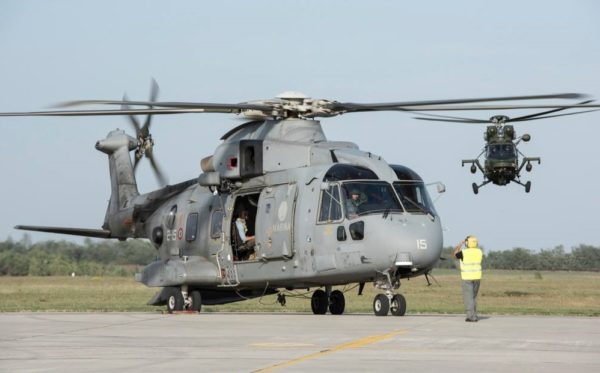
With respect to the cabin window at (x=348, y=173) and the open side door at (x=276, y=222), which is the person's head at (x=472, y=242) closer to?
the cabin window at (x=348, y=173)

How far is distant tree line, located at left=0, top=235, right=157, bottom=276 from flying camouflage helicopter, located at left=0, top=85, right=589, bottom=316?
1926 inches

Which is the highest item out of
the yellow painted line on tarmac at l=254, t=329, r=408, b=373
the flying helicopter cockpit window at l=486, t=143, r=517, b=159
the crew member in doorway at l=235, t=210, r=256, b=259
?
the flying helicopter cockpit window at l=486, t=143, r=517, b=159

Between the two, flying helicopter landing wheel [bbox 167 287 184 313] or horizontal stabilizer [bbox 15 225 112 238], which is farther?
horizontal stabilizer [bbox 15 225 112 238]

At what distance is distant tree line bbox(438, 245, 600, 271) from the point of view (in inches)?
3445

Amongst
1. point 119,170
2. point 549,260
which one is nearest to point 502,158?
point 119,170

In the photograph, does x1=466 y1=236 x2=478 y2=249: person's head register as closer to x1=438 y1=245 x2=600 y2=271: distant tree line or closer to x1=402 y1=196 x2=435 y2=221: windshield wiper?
x1=402 y1=196 x2=435 y2=221: windshield wiper

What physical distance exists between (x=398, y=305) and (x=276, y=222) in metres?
3.46

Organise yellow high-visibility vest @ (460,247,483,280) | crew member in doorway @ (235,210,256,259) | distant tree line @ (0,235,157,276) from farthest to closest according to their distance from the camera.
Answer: distant tree line @ (0,235,157,276) → crew member in doorway @ (235,210,256,259) → yellow high-visibility vest @ (460,247,483,280)

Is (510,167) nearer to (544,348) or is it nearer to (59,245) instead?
(544,348)

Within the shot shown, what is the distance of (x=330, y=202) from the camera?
71.7 ft

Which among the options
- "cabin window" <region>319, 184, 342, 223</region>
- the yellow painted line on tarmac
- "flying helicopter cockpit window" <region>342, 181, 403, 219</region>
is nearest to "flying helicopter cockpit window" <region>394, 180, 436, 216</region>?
"flying helicopter cockpit window" <region>342, 181, 403, 219</region>

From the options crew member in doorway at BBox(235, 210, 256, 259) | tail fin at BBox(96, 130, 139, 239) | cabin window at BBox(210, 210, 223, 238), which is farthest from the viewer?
tail fin at BBox(96, 130, 139, 239)

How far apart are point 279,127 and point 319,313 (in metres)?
4.50

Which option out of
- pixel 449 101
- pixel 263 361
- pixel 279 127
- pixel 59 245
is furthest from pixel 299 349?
pixel 59 245
